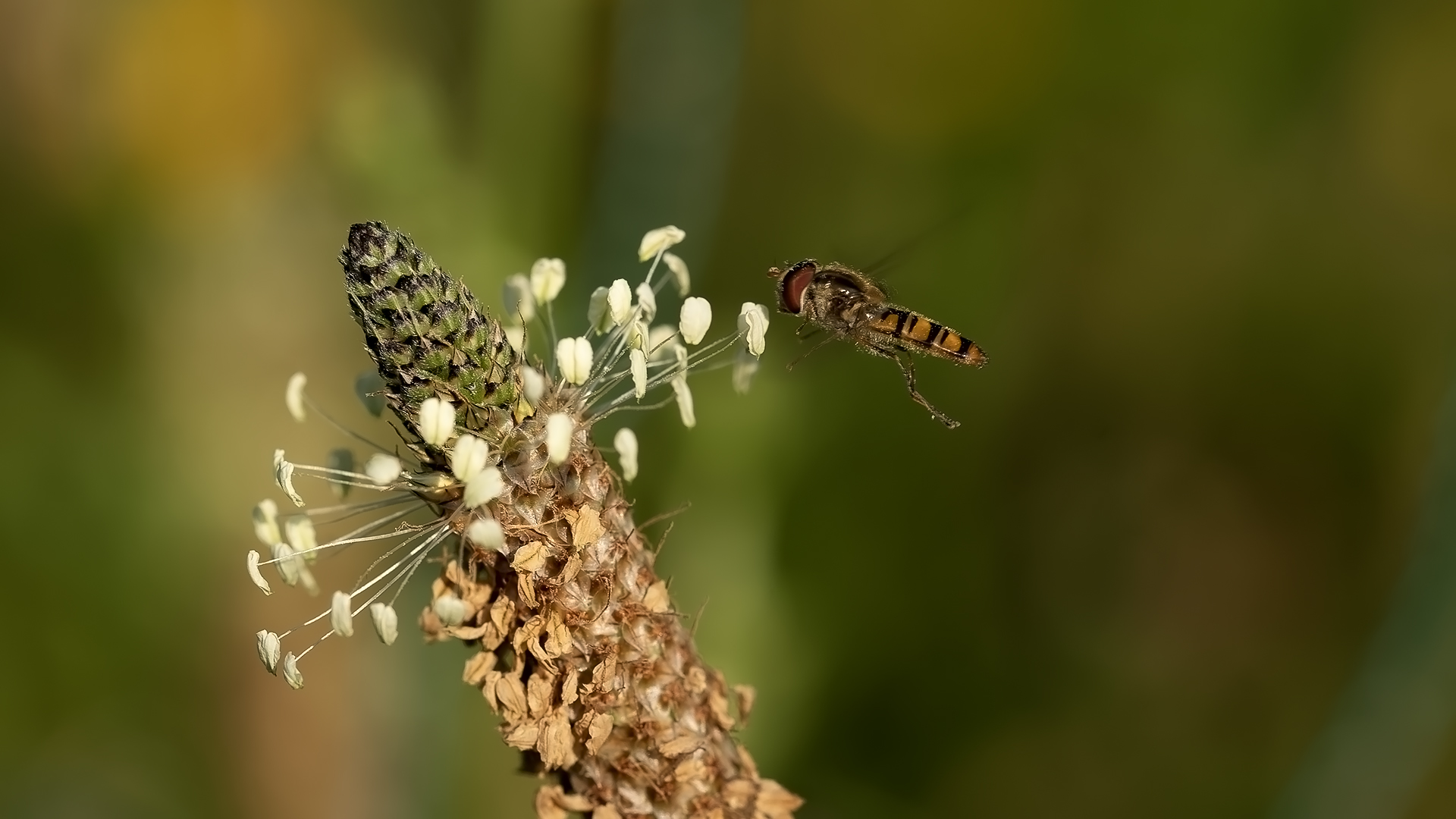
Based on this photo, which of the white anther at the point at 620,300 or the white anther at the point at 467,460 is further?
the white anther at the point at 620,300

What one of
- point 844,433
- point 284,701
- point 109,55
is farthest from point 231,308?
point 844,433

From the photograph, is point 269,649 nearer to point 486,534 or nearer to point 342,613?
point 342,613

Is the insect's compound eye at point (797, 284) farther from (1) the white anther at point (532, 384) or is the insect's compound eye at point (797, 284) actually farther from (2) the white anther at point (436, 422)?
(2) the white anther at point (436, 422)

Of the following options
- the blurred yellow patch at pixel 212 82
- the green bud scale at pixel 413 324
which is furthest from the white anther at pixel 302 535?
the blurred yellow patch at pixel 212 82

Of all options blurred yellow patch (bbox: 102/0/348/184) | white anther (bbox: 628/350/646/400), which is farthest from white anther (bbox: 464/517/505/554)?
blurred yellow patch (bbox: 102/0/348/184)

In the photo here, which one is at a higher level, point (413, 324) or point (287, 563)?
point (413, 324)

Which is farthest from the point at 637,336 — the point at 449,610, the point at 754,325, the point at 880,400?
the point at 880,400
